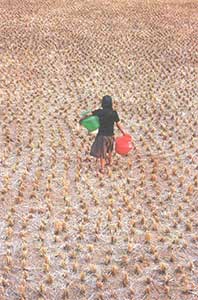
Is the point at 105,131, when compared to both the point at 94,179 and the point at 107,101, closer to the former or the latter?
the point at 107,101

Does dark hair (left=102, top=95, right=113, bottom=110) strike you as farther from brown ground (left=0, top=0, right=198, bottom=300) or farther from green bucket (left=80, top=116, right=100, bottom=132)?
brown ground (left=0, top=0, right=198, bottom=300)

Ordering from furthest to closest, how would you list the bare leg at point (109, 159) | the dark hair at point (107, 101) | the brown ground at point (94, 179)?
the bare leg at point (109, 159) < the dark hair at point (107, 101) < the brown ground at point (94, 179)

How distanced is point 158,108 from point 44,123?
308 centimetres

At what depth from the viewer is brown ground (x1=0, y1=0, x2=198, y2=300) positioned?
5465mm

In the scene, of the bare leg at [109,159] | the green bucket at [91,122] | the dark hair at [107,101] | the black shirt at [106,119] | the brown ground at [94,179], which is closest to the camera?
the brown ground at [94,179]

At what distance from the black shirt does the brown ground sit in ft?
2.62

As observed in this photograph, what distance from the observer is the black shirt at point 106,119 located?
761 cm

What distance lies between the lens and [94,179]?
7.90m

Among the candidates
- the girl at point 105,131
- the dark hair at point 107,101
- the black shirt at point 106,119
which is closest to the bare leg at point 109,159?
the girl at point 105,131

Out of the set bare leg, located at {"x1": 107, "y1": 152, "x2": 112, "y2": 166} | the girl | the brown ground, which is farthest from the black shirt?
the brown ground

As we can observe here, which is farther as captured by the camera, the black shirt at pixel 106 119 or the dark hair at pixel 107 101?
the black shirt at pixel 106 119

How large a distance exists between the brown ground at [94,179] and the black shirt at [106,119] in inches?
31.5

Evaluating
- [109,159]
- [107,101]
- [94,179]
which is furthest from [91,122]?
[94,179]

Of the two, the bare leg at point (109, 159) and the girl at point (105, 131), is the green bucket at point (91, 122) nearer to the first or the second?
the girl at point (105, 131)
